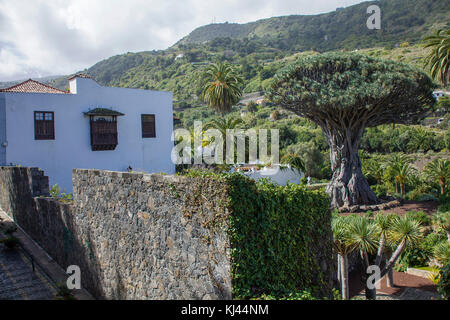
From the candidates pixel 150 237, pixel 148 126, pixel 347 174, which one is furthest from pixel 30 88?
pixel 347 174

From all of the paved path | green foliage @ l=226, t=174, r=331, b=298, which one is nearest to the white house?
the paved path

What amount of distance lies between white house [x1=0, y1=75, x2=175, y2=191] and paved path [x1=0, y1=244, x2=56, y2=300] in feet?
31.8

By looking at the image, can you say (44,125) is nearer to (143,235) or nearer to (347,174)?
(143,235)

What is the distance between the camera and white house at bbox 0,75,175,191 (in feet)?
62.8

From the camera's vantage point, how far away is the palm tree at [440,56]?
942 inches

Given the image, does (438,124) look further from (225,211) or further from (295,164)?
(225,211)

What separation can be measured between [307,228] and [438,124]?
52.5m

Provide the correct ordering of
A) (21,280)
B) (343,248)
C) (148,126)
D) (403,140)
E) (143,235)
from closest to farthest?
(143,235) → (21,280) → (343,248) → (148,126) → (403,140)

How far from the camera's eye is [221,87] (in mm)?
33594

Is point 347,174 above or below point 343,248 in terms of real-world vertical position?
above

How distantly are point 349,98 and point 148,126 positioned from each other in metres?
13.9

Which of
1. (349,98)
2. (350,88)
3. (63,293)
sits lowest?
(63,293)

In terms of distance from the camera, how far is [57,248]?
1089 centimetres

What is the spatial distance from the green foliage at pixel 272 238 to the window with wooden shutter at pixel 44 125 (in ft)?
59.1
